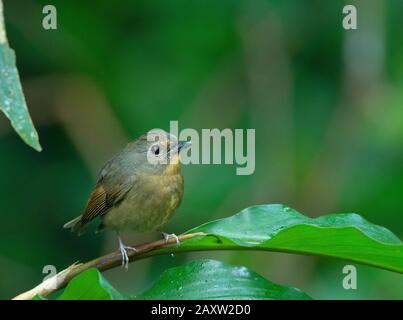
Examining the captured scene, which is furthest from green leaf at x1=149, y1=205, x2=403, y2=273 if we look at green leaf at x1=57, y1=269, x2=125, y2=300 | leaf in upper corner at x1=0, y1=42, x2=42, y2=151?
leaf in upper corner at x1=0, y1=42, x2=42, y2=151

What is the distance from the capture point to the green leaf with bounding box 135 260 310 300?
233cm

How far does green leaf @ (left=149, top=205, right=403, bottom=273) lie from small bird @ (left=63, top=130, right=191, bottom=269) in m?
0.97

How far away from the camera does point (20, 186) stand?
19.1 ft

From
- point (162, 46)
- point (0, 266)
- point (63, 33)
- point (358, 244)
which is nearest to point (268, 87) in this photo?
point (162, 46)

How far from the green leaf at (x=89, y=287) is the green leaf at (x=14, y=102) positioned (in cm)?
58

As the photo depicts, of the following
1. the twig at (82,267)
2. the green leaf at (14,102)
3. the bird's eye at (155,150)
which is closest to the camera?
the green leaf at (14,102)

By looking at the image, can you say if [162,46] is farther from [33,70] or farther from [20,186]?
[20,186]

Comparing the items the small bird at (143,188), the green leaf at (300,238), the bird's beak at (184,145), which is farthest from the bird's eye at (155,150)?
the green leaf at (300,238)

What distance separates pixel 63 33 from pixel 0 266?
1.87 meters

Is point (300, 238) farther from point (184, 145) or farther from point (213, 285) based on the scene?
point (184, 145)

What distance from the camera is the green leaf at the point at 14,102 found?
1.56 meters

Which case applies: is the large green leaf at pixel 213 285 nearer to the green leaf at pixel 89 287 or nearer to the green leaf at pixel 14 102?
the green leaf at pixel 89 287

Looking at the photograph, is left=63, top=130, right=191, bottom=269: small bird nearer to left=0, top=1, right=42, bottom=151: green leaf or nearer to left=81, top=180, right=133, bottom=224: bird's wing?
left=81, top=180, right=133, bottom=224: bird's wing

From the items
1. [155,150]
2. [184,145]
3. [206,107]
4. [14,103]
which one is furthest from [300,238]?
[206,107]
